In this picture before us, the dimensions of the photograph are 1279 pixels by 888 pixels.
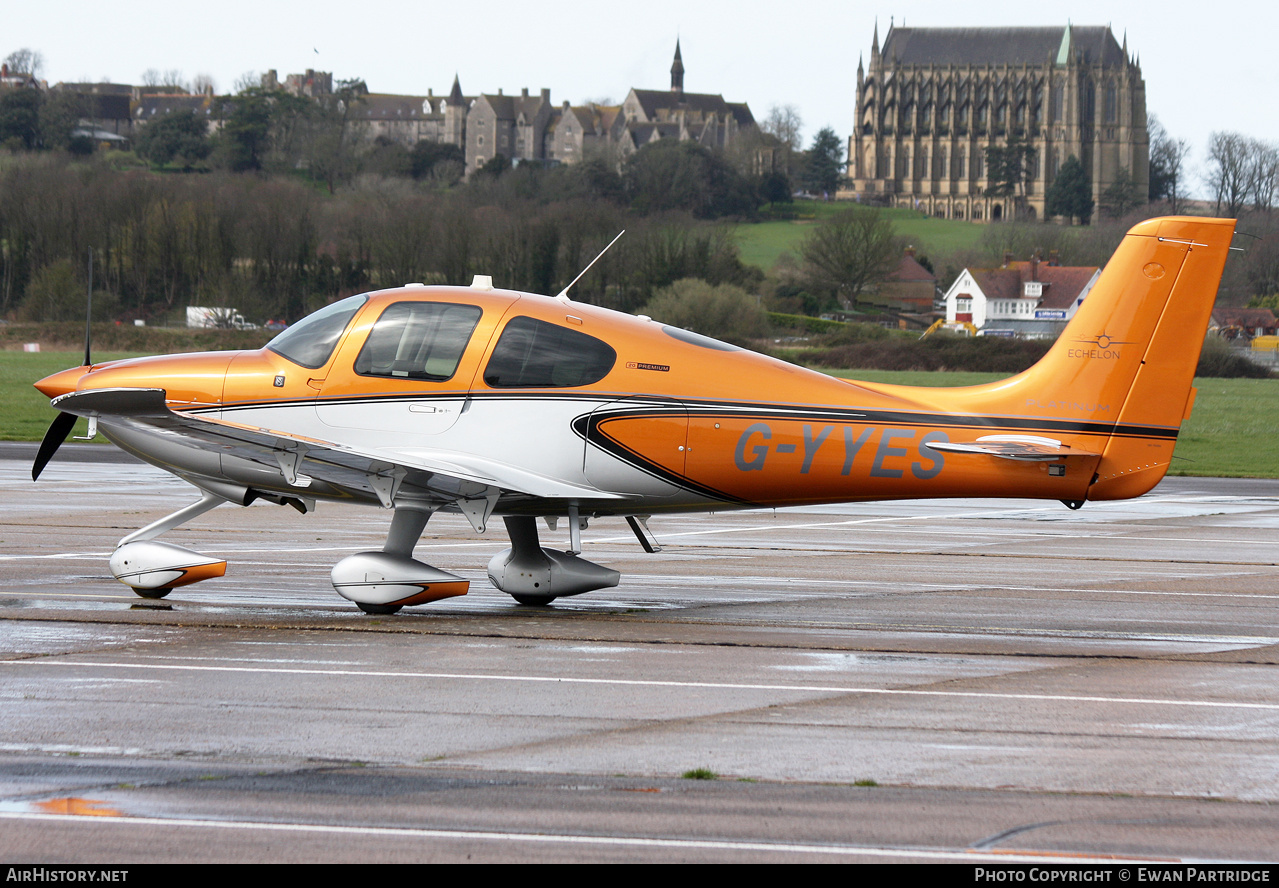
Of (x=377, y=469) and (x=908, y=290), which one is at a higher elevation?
(x=908, y=290)

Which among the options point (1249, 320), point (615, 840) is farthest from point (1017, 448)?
point (1249, 320)

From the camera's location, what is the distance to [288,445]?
1012cm

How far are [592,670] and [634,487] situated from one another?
224cm

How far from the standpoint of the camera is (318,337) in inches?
432

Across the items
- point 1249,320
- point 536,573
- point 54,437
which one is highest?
point 54,437

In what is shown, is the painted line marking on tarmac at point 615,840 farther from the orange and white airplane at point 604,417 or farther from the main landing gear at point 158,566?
the main landing gear at point 158,566

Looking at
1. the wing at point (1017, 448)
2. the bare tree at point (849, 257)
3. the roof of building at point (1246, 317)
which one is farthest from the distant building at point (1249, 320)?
the wing at point (1017, 448)

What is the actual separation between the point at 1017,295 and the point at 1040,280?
2723mm

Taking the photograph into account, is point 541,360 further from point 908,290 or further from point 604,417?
point 908,290

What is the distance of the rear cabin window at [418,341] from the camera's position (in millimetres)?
10711

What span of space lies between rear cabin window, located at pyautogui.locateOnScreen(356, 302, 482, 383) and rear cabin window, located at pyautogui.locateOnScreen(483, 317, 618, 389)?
0.31m

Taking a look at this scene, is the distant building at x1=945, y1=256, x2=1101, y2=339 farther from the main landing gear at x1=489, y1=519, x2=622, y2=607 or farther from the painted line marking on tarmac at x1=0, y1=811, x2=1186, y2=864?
the painted line marking on tarmac at x1=0, y1=811, x2=1186, y2=864

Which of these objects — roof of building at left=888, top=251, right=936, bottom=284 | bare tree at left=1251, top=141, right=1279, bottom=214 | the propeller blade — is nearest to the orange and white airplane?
the propeller blade

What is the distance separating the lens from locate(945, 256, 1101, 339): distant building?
123 metres
